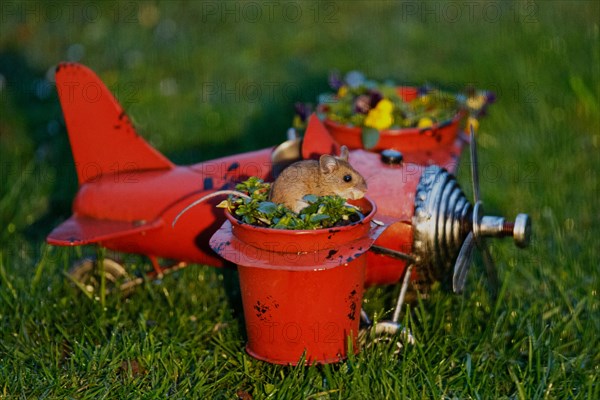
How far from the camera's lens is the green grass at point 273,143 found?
3.30m

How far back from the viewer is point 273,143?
6.22 meters

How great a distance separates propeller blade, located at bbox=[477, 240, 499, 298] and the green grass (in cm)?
7

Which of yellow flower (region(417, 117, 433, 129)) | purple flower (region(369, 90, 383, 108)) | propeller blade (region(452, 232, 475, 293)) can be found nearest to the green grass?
propeller blade (region(452, 232, 475, 293))

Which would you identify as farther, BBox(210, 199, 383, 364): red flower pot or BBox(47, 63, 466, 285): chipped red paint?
BBox(47, 63, 466, 285): chipped red paint

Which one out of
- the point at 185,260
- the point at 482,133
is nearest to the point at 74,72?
the point at 185,260

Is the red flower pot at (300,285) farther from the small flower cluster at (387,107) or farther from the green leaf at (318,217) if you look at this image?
the small flower cluster at (387,107)

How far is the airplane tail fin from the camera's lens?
3.89 metres

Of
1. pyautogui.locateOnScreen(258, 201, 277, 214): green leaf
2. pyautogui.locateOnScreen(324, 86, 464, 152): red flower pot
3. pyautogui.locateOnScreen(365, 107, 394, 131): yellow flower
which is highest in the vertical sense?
pyautogui.locateOnScreen(258, 201, 277, 214): green leaf

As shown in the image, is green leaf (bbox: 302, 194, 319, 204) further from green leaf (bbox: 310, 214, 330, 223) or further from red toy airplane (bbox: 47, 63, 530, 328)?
red toy airplane (bbox: 47, 63, 530, 328)

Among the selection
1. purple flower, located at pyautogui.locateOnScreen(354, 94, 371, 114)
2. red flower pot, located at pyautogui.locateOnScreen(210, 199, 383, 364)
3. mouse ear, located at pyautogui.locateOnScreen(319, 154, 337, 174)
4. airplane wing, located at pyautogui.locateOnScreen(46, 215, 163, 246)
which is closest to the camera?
red flower pot, located at pyautogui.locateOnScreen(210, 199, 383, 364)

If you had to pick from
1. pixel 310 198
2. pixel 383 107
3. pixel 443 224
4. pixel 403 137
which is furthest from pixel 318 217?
pixel 383 107

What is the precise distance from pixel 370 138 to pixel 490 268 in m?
0.90

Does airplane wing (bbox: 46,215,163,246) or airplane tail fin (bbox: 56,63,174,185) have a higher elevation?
airplane tail fin (bbox: 56,63,174,185)

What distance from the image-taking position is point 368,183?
12.0 ft
